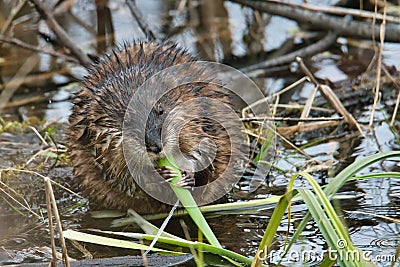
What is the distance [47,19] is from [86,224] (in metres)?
2.05

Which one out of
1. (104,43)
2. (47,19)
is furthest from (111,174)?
(104,43)

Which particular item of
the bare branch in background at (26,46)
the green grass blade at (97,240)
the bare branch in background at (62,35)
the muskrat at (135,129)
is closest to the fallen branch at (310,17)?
the bare branch in background at (62,35)

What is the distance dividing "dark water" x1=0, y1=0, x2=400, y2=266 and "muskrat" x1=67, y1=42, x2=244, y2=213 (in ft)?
0.71

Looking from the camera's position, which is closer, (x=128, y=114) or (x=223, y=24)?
(x=128, y=114)

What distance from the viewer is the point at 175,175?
121 inches

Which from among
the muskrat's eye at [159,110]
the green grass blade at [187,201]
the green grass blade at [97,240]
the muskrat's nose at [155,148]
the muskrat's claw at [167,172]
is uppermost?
the muskrat's eye at [159,110]

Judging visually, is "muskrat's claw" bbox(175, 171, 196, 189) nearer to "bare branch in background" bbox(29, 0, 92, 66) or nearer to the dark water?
the dark water

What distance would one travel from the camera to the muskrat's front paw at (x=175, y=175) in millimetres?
3084

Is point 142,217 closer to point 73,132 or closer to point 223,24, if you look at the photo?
point 73,132

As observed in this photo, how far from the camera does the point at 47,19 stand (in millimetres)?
5113

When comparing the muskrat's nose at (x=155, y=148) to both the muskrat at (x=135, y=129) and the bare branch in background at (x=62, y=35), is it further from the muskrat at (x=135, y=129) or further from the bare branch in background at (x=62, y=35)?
the bare branch in background at (x=62, y=35)

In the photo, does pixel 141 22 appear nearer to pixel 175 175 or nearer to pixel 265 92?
pixel 265 92

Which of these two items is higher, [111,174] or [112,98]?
[112,98]

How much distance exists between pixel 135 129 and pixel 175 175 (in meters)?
0.25
